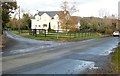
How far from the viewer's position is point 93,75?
1059 cm

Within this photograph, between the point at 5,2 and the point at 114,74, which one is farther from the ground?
the point at 5,2

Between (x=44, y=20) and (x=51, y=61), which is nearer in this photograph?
(x=51, y=61)

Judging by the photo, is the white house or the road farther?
the white house

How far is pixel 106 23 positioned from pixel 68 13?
1346 inches

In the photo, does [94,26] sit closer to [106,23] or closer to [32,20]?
[106,23]

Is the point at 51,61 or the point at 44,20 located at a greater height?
the point at 44,20

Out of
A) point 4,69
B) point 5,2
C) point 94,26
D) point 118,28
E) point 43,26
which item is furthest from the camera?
point 43,26

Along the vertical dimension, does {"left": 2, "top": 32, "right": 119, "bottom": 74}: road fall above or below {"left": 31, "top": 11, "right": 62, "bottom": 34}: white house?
below

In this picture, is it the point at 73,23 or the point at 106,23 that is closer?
the point at 73,23

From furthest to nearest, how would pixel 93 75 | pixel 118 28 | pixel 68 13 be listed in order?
pixel 118 28 < pixel 68 13 < pixel 93 75

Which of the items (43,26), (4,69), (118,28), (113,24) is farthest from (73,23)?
(4,69)

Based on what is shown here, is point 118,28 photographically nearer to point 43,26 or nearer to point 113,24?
point 113,24

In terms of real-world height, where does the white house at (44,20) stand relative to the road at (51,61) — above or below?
above

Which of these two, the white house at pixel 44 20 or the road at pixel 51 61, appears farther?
the white house at pixel 44 20
